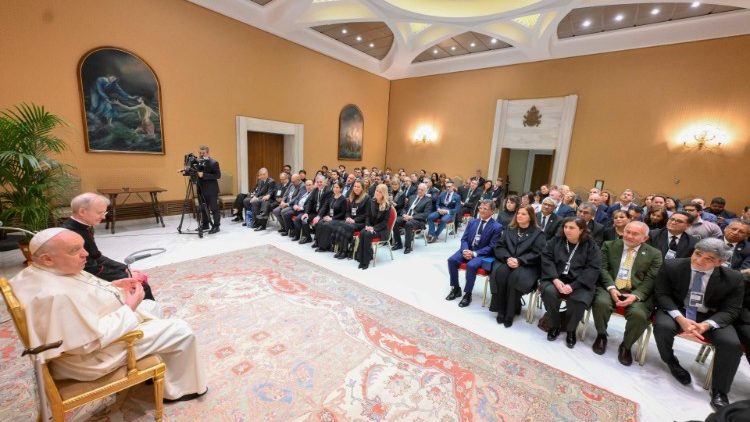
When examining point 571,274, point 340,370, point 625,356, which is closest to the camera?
point 340,370

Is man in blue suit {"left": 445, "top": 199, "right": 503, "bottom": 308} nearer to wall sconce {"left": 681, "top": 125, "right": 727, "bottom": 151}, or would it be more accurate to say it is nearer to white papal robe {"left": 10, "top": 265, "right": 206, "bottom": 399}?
white papal robe {"left": 10, "top": 265, "right": 206, "bottom": 399}

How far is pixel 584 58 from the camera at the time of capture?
8.53 m

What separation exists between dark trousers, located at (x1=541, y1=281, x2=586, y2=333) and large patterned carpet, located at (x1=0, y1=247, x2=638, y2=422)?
0.60 metres

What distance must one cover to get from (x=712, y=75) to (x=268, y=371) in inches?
422

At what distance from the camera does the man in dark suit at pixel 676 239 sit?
3.58m

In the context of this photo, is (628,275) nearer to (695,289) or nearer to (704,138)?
(695,289)

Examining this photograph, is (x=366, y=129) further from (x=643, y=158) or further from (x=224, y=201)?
(x=643, y=158)

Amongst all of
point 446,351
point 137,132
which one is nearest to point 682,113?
point 446,351

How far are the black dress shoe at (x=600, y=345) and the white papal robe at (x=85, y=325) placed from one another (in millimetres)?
3523

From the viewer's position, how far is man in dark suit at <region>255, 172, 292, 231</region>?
22.3 ft

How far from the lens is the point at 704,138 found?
7113 millimetres

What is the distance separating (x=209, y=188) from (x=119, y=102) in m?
2.52

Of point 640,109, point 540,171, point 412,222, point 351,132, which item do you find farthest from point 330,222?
point 540,171

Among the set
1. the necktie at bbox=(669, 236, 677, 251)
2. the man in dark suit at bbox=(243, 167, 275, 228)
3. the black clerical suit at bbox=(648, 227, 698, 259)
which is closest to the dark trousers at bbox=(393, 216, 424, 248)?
the man in dark suit at bbox=(243, 167, 275, 228)
